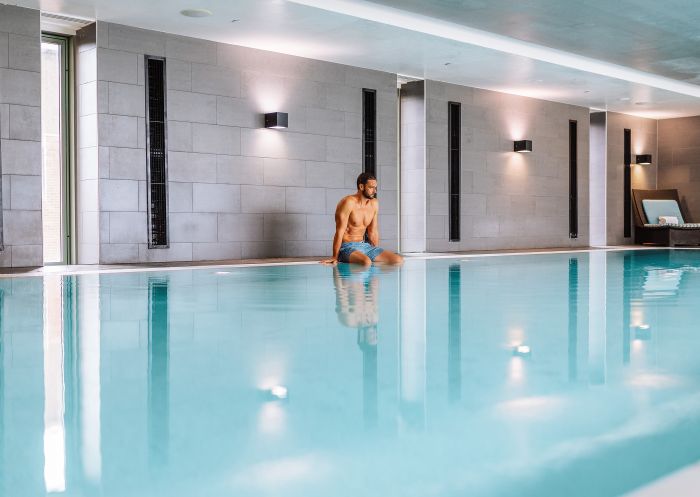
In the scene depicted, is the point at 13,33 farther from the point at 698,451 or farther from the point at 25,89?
the point at 698,451

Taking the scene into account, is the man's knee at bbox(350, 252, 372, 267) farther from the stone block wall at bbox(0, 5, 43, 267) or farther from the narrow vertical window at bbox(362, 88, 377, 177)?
the stone block wall at bbox(0, 5, 43, 267)

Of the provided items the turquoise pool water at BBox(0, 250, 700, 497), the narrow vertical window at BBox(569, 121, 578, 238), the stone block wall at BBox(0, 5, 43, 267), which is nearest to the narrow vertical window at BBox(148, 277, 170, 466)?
the turquoise pool water at BBox(0, 250, 700, 497)

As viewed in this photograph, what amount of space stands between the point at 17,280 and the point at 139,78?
3.71 metres

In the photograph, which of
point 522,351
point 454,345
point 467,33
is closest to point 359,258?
A: point 467,33

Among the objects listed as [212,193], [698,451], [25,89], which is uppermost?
[25,89]

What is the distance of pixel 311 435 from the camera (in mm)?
1603

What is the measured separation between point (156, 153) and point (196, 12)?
1942 millimetres

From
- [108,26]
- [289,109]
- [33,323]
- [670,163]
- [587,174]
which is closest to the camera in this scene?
[33,323]

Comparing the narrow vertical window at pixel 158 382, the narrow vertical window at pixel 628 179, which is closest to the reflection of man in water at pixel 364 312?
the narrow vertical window at pixel 158 382

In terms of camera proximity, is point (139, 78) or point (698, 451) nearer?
point (698, 451)

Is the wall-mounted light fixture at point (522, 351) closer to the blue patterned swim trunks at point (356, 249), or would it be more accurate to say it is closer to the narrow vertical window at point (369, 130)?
the blue patterned swim trunks at point (356, 249)

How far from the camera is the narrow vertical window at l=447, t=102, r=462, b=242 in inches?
527

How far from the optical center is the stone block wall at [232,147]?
941 cm

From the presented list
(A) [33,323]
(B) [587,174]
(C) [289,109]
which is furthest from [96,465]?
(B) [587,174]
